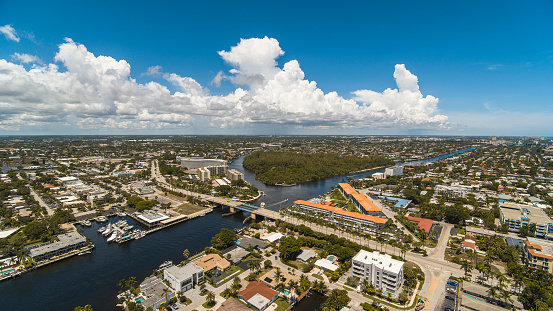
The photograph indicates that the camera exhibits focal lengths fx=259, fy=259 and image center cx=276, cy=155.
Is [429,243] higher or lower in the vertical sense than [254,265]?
lower

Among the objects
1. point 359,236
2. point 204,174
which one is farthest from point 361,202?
point 204,174

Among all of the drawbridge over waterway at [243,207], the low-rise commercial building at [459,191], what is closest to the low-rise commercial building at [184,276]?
the drawbridge over waterway at [243,207]

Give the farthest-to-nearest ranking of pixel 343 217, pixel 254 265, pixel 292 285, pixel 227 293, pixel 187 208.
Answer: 1. pixel 187 208
2. pixel 343 217
3. pixel 254 265
4. pixel 292 285
5. pixel 227 293

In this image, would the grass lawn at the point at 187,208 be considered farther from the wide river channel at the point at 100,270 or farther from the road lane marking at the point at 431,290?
the road lane marking at the point at 431,290

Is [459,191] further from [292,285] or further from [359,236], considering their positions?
[292,285]

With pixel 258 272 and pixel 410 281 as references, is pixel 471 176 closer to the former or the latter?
pixel 410 281

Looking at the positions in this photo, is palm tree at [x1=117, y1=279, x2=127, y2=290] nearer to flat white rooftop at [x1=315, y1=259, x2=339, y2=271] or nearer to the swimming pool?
flat white rooftop at [x1=315, y1=259, x2=339, y2=271]

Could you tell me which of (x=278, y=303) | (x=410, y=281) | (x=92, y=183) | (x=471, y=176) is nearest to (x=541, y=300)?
(x=410, y=281)

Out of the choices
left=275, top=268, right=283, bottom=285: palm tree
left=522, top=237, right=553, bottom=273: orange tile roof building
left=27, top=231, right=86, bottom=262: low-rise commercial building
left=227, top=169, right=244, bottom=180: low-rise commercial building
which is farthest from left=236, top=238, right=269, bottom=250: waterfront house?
left=227, top=169, right=244, bottom=180: low-rise commercial building

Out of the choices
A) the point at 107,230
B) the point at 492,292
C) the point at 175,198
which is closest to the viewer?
the point at 492,292
